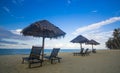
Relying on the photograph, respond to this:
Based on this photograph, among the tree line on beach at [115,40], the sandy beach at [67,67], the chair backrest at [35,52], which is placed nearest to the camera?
the sandy beach at [67,67]

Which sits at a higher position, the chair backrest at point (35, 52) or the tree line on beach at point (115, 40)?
the tree line on beach at point (115, 40)

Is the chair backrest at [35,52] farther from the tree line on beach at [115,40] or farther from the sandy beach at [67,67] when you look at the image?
the tree line on beach at [115,40]

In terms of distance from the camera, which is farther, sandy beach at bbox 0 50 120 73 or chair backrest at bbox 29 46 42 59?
chair backrest at bbox 29 46 42 59

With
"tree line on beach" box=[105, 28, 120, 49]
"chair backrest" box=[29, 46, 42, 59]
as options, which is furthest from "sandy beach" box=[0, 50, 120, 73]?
"tree line on beach" box=[105, 28, 120, 49]

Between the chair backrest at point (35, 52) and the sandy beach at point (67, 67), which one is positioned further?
the chair backrest at point (35, 52)

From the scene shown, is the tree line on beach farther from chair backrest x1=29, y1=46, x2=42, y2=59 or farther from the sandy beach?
chair backrest x1=29, y1=46, x2=42, y2=59

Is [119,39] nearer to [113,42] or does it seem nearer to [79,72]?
[113,42]

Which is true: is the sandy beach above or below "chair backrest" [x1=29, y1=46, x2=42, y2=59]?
below

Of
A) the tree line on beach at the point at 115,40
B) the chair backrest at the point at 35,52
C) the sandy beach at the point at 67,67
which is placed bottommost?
the sandy beach at the point at 67,67

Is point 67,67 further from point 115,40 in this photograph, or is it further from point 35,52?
point 115,40

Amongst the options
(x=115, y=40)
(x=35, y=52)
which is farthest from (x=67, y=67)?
(x=115, y=40)

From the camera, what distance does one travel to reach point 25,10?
A: 623 inches

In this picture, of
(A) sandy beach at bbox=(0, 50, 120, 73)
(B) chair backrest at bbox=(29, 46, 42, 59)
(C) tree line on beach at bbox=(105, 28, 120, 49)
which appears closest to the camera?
(A) sandy beach at bbox=(0, 50, 120, 73)

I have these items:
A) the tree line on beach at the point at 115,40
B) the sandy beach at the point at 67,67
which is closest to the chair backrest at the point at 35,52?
the sandy beach at the point at 67,67
